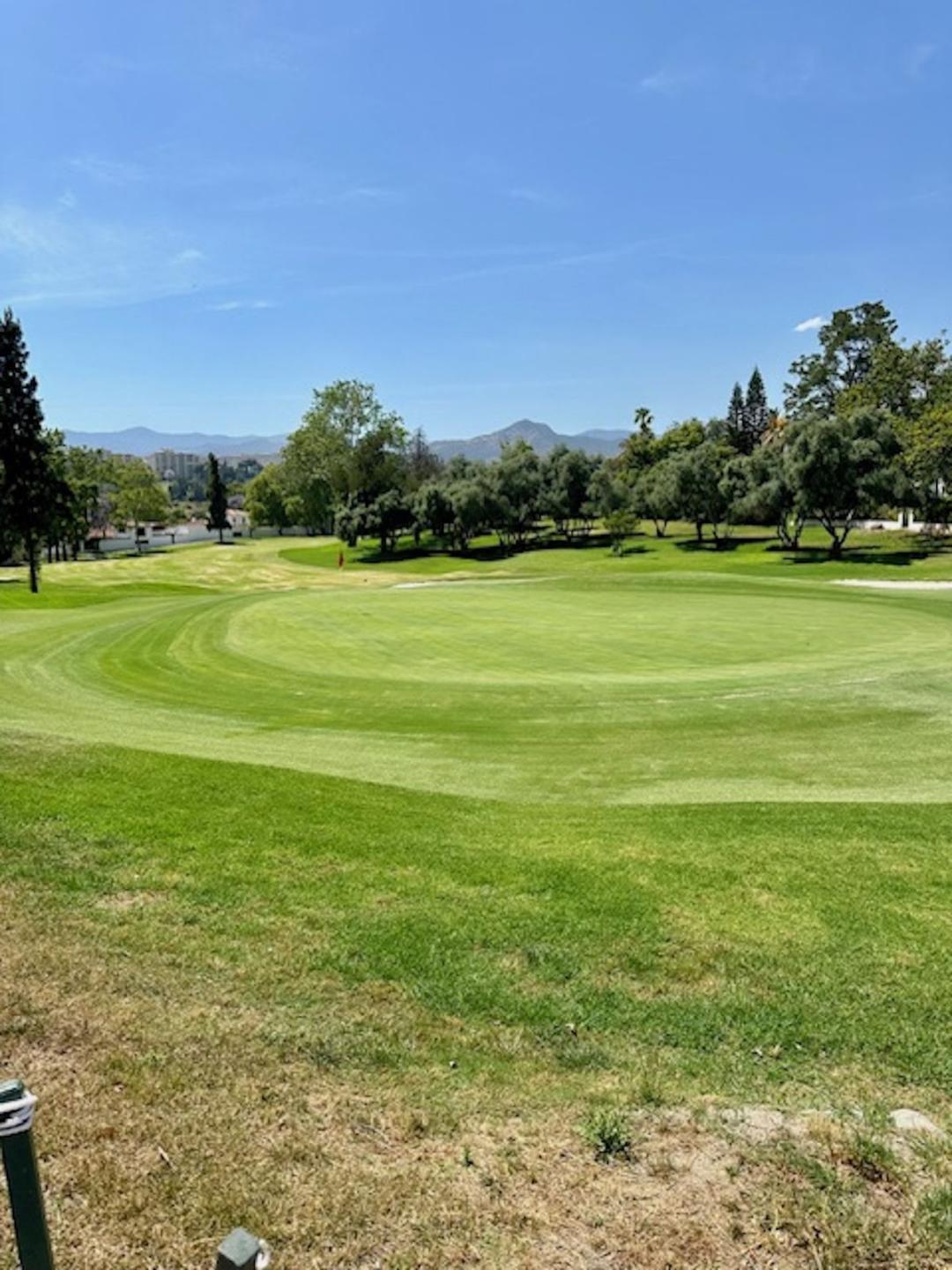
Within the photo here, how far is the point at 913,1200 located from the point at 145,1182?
3027mm

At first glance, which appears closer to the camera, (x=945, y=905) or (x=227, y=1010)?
(x=227, y=1010)

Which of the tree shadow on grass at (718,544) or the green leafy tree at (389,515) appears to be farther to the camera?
the green leafy tree at (389,515)

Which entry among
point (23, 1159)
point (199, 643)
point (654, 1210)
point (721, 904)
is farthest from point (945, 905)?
point (199, 643)

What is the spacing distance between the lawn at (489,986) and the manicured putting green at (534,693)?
0.15 m

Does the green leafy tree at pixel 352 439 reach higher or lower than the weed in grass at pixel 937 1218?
higher

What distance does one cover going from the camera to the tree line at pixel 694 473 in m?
57.0

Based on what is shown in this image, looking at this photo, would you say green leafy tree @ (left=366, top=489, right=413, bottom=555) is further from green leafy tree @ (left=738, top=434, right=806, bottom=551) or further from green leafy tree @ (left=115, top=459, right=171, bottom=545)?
green leafy tree @ (left=115, top=459, right=171, bottom=545)

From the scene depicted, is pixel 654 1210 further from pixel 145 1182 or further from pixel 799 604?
pixel 799 604

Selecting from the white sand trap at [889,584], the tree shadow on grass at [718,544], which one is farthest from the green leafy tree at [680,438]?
the white sand trap at [889,584]

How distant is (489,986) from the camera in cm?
511

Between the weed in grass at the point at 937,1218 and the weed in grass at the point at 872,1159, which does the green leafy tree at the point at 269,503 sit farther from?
the weed in grass at the point at 937,1218

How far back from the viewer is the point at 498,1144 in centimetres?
357

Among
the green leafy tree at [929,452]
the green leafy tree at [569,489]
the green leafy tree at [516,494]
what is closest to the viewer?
the green leafy tree at [929,452]

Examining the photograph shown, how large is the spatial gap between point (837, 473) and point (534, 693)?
152 feet
